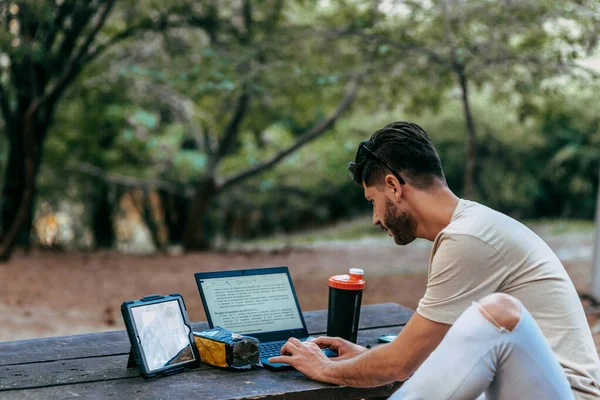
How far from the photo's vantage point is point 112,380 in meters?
2.23

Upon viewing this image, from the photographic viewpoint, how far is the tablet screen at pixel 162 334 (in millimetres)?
2273

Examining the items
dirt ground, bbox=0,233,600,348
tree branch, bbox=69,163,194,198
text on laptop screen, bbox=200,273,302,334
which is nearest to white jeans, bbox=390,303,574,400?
text on laptop screen, bbox=200,273,302,334

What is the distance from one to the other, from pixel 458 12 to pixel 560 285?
18.8ft

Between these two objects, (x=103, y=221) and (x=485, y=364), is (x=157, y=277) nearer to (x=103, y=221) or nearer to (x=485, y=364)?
(x=103, y=221)

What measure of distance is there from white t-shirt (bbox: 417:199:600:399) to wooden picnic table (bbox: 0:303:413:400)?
17.1 inches

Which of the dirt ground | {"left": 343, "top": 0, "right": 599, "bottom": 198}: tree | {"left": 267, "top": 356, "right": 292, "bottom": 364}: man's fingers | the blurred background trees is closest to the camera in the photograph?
{"left": 267, "top": 356, "right": 292, "bottom": 364}: man's fingers

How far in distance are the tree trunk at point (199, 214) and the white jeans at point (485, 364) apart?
930 cm

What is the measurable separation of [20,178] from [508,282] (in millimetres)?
8596

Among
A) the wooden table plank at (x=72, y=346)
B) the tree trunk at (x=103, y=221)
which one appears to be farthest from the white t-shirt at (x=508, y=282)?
the tree trunk at (x=103, y=221)

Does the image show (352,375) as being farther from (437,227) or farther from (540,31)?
(540,31)

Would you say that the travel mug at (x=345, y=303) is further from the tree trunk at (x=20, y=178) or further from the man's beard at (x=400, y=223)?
the tree trunk at (x=20, y=178)

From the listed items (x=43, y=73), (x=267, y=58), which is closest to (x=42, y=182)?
(x=43, y=73)

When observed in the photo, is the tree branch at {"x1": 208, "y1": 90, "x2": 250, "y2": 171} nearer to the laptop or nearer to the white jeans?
the laptop

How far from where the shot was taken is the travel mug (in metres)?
2.61
